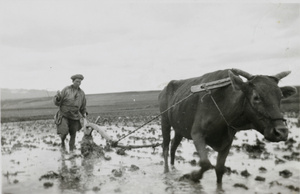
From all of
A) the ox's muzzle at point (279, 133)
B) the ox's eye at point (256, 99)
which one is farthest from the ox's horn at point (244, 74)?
the ox's muzzle at point (279, 133)

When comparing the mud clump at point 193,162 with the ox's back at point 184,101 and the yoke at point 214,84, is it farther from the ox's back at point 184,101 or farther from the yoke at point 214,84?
the yoke at point 214,84

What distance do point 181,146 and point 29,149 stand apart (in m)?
5.07

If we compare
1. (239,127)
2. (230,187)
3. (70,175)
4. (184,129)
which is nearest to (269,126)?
(239,127)

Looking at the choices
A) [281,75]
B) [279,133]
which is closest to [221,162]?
[279,133]

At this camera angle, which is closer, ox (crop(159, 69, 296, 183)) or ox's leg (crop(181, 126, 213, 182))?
ox (crop(159, 69, 296, 183))

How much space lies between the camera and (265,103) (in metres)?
4.35

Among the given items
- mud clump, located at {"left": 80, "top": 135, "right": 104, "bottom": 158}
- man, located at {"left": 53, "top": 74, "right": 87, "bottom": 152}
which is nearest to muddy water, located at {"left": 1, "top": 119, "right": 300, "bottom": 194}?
mud clump, located at {"left": 80, "top": 135, "right": 104, "bottom": 158}

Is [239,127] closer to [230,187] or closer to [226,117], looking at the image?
[226,117]

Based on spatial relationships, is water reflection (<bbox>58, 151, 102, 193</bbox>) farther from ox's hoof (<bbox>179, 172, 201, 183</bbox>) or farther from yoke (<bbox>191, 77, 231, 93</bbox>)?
yoke (<bbox>191, 77, 231, 93</bbox>)

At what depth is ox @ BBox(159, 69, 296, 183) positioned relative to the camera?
433 cm

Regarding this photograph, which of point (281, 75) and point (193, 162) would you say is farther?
point (193, 162)

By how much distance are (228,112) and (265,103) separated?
71 cm

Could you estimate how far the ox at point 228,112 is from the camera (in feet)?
14.2

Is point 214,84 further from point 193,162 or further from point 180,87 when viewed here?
point 193,162
